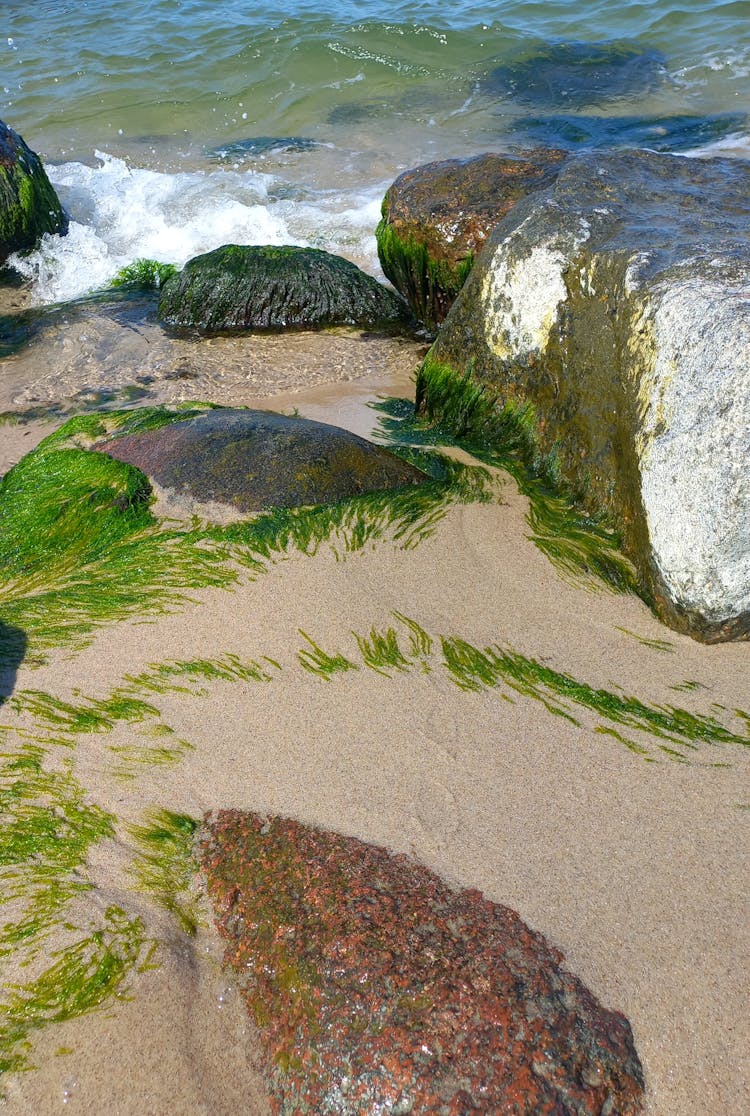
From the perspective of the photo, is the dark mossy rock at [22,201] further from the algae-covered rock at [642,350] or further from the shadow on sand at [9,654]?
Result: the shadow on sand at [9,654]

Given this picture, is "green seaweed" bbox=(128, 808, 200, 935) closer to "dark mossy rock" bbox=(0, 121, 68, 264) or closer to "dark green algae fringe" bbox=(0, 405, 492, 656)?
"dark green algae fringe" bbox=(0, 405, 492, 656)

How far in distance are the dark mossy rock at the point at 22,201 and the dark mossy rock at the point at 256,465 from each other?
477cm

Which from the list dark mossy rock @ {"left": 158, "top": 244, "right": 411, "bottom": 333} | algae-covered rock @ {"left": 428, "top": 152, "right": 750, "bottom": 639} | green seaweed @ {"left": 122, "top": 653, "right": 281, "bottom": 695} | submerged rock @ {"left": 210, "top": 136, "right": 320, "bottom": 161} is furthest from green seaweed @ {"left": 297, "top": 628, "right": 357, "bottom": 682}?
submerged rock @ {"left": 210, "top": 136, "right": 320, "bottom": 161}

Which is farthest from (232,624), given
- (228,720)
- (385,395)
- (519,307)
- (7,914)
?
(385,395)

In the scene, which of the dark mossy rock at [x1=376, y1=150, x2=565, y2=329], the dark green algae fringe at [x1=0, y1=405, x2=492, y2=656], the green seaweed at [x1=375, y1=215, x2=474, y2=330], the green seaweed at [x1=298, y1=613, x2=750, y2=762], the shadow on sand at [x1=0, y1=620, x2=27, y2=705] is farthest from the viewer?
the green seaweed at [x1=375, y1=215, x2=474, y2=330]

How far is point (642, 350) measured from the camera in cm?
354

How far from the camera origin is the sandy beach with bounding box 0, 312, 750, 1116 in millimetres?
1950

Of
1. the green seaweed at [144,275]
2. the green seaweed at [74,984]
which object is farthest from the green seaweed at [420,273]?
the green seaweed at [74,984]

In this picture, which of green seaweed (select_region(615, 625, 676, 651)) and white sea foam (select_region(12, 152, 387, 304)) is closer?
green seaweed (select_region(615, 625, 676, 651))

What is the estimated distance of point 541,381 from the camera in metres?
4.34

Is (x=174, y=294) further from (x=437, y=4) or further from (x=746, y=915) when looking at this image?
(x=437, y=4)

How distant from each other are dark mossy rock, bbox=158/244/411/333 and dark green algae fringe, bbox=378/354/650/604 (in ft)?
4.85

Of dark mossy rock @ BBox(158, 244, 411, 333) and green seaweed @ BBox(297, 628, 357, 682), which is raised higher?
dark mossy rock @ BBox(158, 244, 411, 333)

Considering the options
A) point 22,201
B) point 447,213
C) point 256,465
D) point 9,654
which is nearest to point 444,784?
point 9,654
